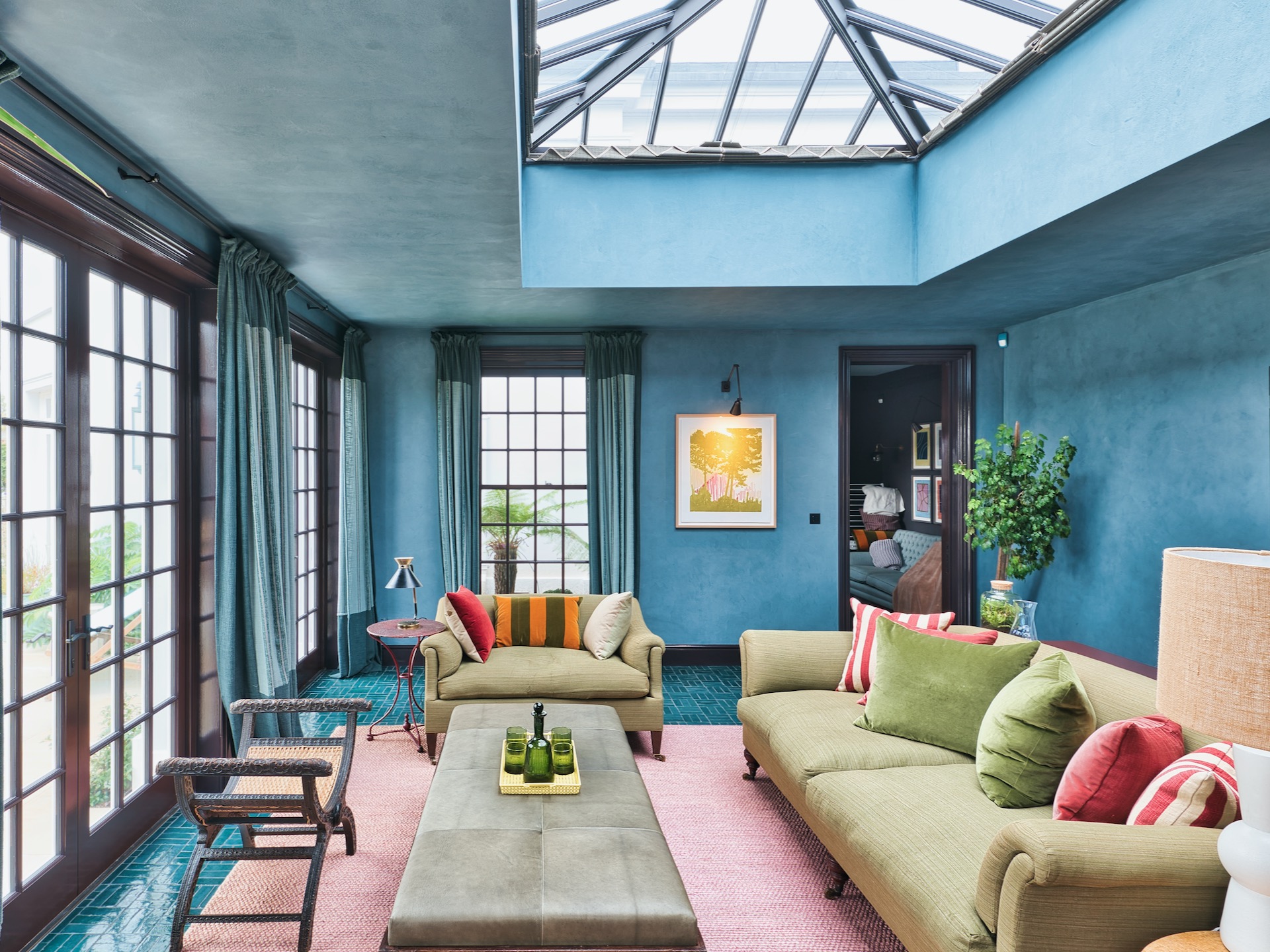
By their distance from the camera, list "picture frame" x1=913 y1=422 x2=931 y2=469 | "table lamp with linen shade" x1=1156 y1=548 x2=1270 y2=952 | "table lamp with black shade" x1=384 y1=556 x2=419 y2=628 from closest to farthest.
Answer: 1. "table lamp with linen shade" x1=1156 y1=548 x2=1270 y2=952
2. "table lamp with black shade" x1=384 y1=556 x2=419 y2=628
3. "picture frame" x1=913 y1=422 x2=931 y2=469

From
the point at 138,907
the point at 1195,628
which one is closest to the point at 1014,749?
the point at 1195,628

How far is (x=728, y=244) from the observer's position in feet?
13.9

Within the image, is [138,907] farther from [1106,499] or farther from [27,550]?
[1106,499]

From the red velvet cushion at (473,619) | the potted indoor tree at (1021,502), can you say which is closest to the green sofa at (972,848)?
the red velvet cushion at (473,619)

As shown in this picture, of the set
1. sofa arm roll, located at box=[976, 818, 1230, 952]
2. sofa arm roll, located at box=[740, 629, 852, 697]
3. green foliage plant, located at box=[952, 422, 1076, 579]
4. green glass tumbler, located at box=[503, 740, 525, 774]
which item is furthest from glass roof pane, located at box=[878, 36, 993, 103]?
green glass tumbler, located at box=[503, 740, 525, 774]

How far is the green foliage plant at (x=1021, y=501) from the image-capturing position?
4645 mm

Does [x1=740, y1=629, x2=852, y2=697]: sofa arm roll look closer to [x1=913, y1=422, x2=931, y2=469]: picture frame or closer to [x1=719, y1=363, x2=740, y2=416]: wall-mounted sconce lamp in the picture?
[x1=719, y1=363, x2=740, y2=416]: wall-mounted sconce lamp

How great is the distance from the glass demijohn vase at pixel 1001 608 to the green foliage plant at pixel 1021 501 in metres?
0.71

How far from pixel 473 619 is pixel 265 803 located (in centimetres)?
177

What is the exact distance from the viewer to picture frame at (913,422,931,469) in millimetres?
8109

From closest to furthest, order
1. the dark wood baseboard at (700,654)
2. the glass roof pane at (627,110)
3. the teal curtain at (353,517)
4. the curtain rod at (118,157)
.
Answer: the curtain rod at (118,157) → the glass roof pane at (627,110) → the teal curtain at (353,517) → the dark wood baseboard at (700,654)

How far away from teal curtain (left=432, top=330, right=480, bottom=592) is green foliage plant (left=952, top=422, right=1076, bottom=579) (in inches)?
134

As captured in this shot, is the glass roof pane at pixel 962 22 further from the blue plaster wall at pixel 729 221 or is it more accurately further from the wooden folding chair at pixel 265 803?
the wooden folding chair at pixel 265 803

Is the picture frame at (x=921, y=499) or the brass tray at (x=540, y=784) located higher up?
the picture frame at (x=921, y=499)
